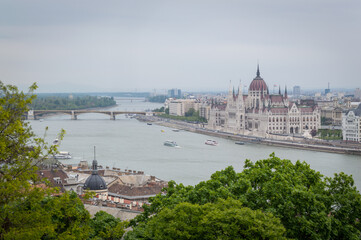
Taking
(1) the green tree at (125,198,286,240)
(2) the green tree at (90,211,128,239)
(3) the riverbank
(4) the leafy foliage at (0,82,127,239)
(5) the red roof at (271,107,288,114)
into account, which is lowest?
(3) the riverbank

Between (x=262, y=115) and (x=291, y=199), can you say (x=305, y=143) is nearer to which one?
(x=262, y=115)

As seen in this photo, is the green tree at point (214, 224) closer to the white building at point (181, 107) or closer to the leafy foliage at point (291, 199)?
the leafy foliage at point (291, 199)

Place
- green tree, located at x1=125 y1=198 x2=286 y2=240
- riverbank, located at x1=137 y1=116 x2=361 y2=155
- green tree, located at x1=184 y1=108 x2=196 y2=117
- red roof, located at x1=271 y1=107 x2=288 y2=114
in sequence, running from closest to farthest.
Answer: green tree, located at x1=125 y1=198 x2=286 y2=240, riverbank, located at x1=137 y1=116 x2=361 y2=155, red roof, located at x1=271 y1=107 x2=288 y2=114, green tree, located at x1=184 y1=108 x2=196 y2=117

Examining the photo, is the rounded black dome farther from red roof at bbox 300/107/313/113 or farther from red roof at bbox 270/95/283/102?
red roof at bbox 270/95/283/102

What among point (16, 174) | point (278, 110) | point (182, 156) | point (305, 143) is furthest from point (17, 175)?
point (278, 110)

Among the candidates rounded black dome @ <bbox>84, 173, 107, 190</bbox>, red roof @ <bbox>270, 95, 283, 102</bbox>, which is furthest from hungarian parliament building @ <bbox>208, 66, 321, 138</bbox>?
rounded black dome @ <bbox>84, 173, 107, 190</bbox>

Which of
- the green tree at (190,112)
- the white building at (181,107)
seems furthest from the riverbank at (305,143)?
the white building at (181,107)
